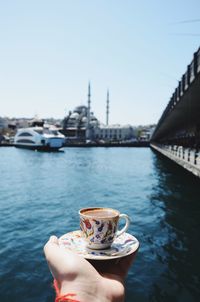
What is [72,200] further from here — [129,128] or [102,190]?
[129,128]

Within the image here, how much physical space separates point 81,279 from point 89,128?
476ft

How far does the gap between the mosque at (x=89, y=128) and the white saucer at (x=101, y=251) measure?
13382cm

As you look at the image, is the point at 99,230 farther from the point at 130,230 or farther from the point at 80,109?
the point at 80,109

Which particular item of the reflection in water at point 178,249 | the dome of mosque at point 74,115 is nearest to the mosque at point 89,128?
the dome of mosque at point 74,115

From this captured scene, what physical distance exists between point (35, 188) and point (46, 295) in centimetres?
1524

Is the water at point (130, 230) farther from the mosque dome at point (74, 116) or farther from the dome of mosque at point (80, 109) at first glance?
the dome of mosque at point (80, 109)

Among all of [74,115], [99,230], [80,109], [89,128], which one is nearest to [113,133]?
[89,128]

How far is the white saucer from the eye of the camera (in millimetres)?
1661

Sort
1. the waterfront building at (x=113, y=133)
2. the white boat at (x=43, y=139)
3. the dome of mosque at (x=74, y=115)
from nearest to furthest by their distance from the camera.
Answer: the white boat at (x=43, y=139) → the dome of mosque at (x=74, y=115) → the waterfront building at (x=113, y=133)

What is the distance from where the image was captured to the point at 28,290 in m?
6.51

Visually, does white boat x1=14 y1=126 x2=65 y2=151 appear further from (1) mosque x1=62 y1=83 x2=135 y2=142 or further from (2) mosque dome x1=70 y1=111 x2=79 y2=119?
(2) mosque dome x1=70 y1=111 x2=79 y2=119

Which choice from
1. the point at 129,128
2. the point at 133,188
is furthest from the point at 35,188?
the point at 129,128

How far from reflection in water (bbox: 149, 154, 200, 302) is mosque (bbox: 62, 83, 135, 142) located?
120149 mm

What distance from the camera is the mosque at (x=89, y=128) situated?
14688 centimetres
